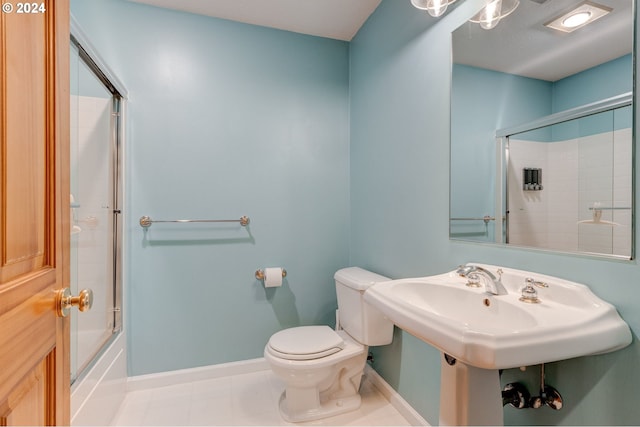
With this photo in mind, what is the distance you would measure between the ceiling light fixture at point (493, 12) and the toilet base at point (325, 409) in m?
1.91

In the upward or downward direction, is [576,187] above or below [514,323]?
above

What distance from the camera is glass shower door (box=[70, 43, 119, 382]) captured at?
4.55 feet

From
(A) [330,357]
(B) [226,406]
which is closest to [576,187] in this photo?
(A) [330,357]

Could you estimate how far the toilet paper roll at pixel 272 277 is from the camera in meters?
1.99

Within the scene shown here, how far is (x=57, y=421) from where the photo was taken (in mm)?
644

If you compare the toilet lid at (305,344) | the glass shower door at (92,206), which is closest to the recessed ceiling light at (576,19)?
the toilet lid at (305,344)

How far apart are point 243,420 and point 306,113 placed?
6.30 feet

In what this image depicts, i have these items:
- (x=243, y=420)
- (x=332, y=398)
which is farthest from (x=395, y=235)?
(x=243, y=420)

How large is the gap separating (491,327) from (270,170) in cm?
166

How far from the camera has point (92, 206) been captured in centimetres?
157

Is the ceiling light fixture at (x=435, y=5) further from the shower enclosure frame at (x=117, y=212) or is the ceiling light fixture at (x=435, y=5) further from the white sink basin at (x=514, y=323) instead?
the shower enclosure frame at (x=117, y=212)

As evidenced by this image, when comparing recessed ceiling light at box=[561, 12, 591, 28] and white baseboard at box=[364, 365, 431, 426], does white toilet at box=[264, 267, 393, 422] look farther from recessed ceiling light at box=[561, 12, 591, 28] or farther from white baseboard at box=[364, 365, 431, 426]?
recessed ceiling light at box=[561, 12, 591, 28]

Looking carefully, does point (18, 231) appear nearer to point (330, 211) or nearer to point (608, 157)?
point (608, 157)

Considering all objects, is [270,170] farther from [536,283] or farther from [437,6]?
[536,283]
